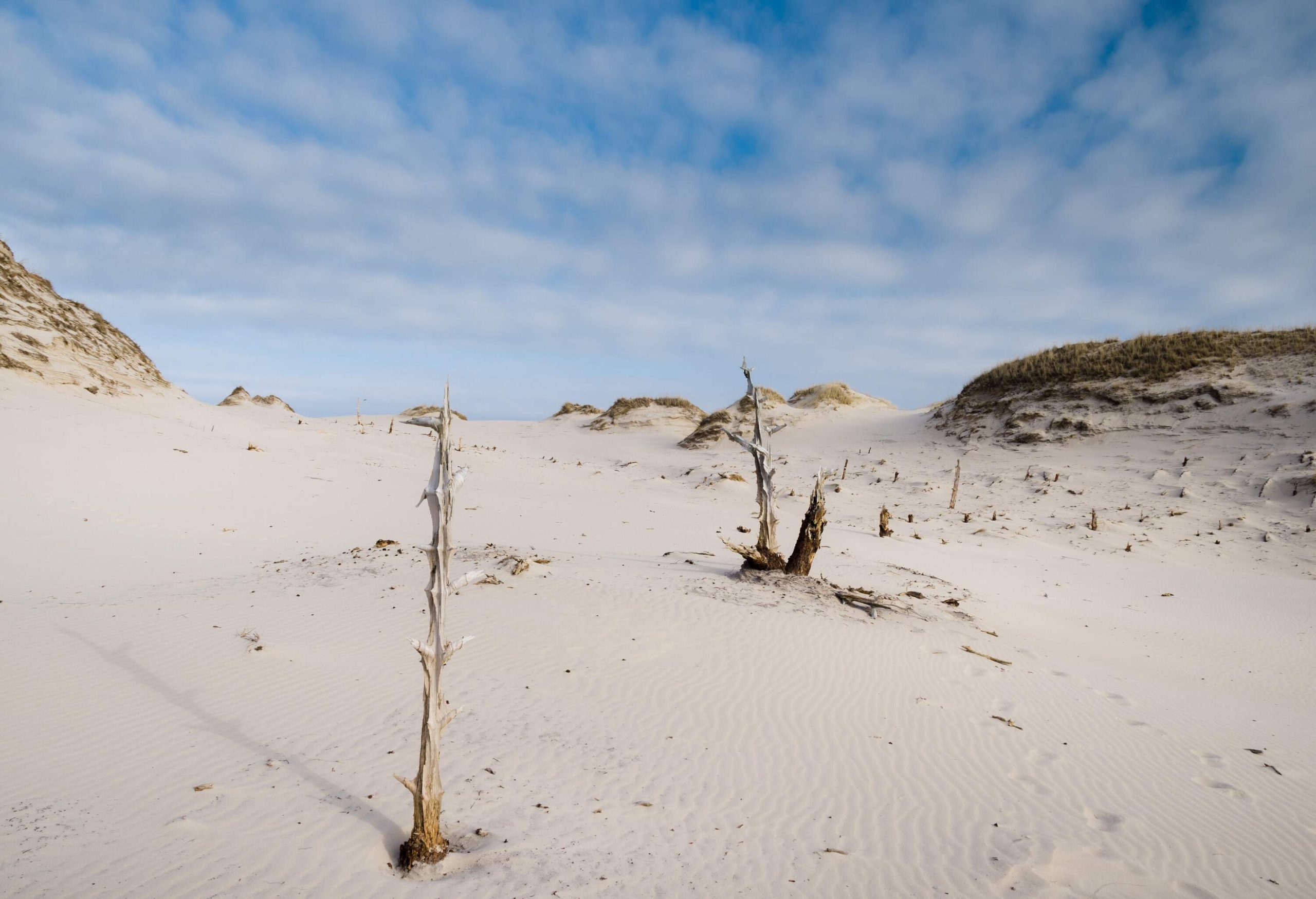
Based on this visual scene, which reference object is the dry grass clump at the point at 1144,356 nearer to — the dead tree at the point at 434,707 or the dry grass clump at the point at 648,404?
the dry grass clump at the point at 648,404

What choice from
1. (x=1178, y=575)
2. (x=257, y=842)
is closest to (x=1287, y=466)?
(x=1178, y=575)

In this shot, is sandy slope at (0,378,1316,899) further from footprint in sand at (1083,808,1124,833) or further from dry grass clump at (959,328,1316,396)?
dry grass clump at (959,328,1316,396)

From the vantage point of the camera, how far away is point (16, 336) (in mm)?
19797

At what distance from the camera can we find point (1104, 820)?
188 inches

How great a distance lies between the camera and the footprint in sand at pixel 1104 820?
4.67m

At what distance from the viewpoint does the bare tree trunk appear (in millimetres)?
10555

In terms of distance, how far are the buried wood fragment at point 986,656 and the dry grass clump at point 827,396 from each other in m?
35.5

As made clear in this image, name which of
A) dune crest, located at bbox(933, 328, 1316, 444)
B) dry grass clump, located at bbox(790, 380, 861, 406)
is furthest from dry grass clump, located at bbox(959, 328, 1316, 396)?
dry grass clump, located at bbox(790, 380, 861, 406)

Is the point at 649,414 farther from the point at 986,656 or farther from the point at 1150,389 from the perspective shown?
the point at 986,656

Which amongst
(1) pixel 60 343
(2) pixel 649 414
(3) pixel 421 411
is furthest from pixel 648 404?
(1) pixel 60 343

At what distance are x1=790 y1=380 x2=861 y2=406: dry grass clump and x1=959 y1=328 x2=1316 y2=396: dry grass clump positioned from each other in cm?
1071

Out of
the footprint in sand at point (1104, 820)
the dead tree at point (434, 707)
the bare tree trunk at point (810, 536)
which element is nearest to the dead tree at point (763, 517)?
the bare tree trunk at point (810, 536)

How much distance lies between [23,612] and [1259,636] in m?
18.8

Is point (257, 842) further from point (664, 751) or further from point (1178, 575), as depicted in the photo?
point (1178, 575)
